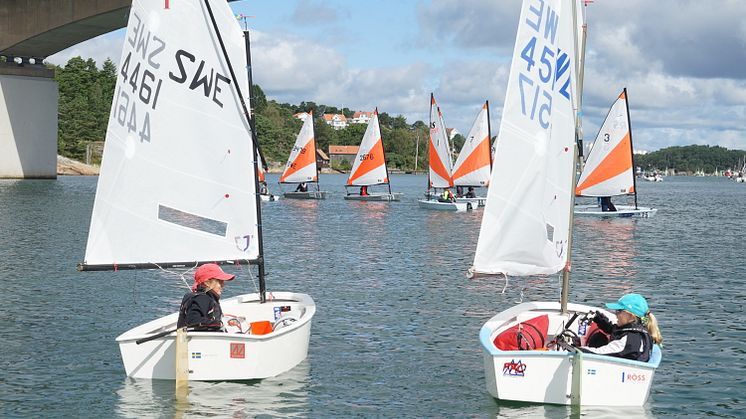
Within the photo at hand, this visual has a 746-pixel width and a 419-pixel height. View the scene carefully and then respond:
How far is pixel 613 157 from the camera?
54.6 metres

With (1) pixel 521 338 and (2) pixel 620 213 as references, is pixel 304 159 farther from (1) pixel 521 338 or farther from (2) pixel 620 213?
(1) pixel 521 338

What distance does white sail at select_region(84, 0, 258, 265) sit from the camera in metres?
15.6

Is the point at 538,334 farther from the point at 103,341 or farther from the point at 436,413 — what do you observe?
the point at 103,341

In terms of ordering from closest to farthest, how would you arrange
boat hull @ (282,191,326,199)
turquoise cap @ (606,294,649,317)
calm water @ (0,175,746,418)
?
1. turquoise cap @ (606,294,649,317)
2. calm water @ (0,175,746,418)
3. boat hull @ (282,191,326,199)

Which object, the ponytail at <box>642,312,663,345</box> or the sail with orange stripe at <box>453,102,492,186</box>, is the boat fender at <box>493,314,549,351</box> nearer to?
the ponytail at <box>642,312,663,345</box>

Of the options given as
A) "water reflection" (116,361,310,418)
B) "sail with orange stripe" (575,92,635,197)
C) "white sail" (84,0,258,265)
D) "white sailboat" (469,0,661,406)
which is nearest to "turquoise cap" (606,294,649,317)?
"white sailboat" (469,0,661,406)

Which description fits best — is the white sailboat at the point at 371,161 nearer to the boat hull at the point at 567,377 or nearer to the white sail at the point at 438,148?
the white sail at the point at 438,148

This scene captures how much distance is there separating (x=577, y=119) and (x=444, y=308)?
9541mm

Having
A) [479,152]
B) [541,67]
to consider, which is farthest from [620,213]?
[541,67]

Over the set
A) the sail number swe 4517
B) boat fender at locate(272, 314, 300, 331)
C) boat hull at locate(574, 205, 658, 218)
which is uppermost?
the sail number swe 4517

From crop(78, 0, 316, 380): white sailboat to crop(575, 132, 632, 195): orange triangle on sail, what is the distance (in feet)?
135

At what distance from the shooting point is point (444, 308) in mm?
22828

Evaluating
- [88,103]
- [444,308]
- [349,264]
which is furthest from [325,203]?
[88,103]

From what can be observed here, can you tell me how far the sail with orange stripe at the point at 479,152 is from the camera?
62844 mm
